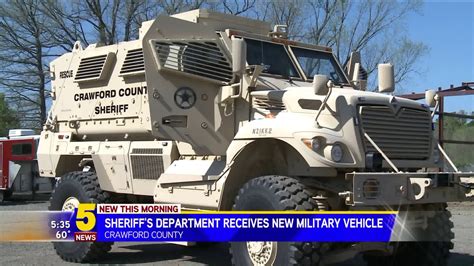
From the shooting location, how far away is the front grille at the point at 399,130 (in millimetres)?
6344

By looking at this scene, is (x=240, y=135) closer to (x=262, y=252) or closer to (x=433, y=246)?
(x=262, y=252)

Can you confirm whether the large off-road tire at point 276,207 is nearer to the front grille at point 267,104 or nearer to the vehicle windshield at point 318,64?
the front grille at point 267,104

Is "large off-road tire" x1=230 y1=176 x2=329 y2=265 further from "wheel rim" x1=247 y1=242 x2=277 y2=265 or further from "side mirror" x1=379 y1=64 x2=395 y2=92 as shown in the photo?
"side mirror" x1=379 y1=64 x2=395 y2=92

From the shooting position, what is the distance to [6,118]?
122 ft

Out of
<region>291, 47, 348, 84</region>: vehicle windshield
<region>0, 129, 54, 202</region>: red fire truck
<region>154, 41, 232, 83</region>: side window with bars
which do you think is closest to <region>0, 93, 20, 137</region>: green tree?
<region>0, 129, 54, 202</region>: red fire truck

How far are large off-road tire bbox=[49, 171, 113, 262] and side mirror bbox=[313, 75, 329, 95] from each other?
400 centimetres

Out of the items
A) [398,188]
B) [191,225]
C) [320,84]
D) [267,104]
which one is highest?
[320,84]

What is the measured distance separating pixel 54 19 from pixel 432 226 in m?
27.9

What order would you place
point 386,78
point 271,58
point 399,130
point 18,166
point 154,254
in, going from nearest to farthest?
point 399,130 < point 386,78 < point 271,58 < point 154,254 < point 18,166

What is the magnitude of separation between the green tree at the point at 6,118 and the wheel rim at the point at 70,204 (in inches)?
1053

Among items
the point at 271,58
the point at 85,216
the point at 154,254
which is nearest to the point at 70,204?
the point at 85,216

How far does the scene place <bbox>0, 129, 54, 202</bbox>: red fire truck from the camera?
2097 cm

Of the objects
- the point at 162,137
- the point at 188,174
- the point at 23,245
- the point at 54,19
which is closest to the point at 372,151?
the point at 188,174

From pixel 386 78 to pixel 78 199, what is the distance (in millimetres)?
4801
